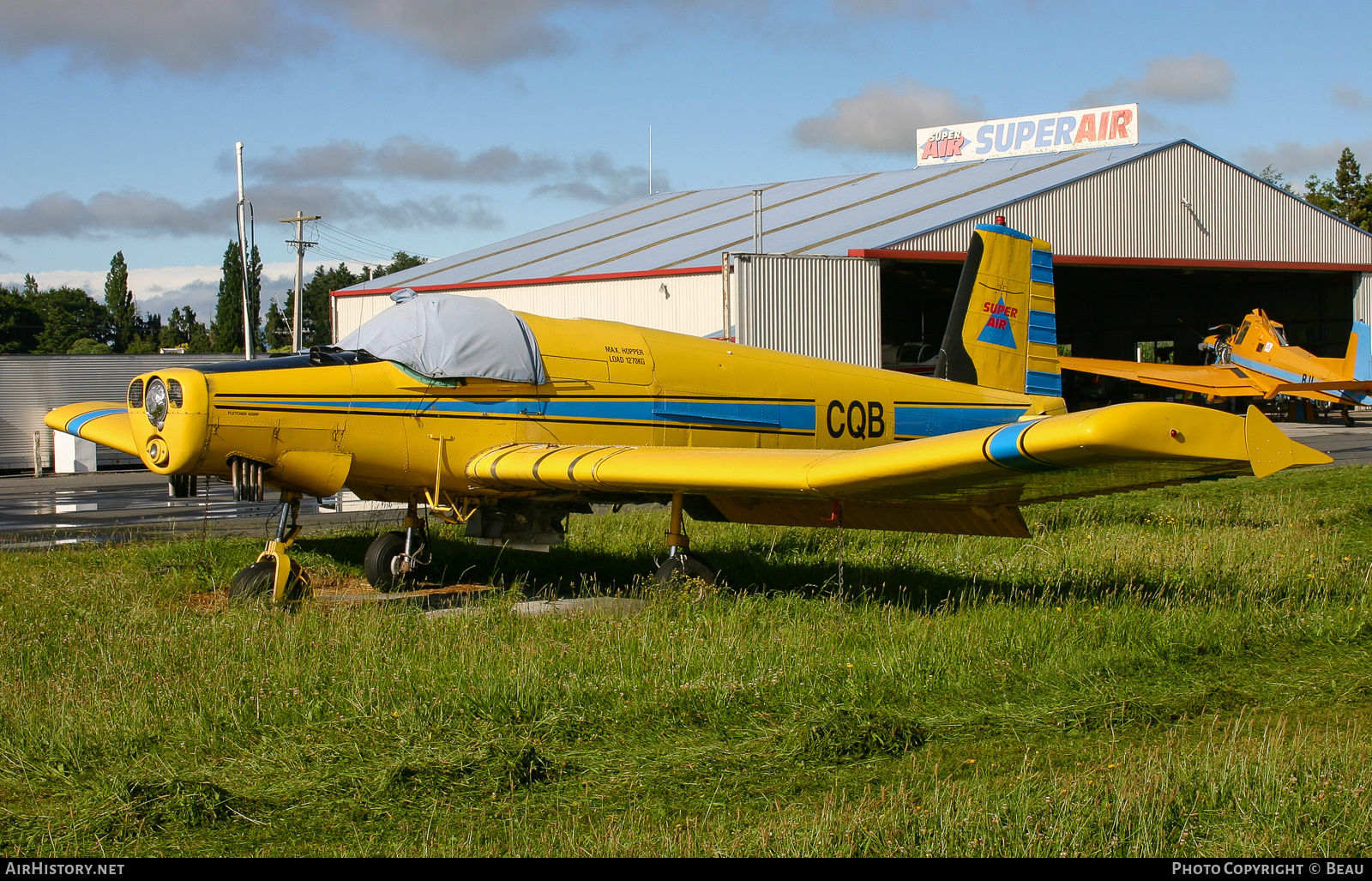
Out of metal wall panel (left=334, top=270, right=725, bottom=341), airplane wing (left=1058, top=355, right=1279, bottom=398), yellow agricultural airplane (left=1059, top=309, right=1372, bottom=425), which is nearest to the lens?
metal wall panel (left=334, top=270, right=725, bottom=341)

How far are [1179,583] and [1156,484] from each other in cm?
236

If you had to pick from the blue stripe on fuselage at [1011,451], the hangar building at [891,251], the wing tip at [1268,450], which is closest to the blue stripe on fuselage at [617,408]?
the blue stripe on fuselage at [1011,451]

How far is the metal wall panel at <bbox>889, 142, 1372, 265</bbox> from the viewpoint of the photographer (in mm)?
29125

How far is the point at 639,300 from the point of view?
25500mm

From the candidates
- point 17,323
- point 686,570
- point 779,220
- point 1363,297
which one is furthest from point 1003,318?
point 17,323

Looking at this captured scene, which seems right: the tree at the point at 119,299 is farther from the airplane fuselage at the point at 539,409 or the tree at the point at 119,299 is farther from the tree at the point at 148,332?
the airplane fuselage at the point at 539,409

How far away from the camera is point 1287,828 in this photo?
3852 millimetres

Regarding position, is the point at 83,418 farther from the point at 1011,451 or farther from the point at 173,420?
the point at 1011,451

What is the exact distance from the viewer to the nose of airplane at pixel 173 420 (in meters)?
7.67

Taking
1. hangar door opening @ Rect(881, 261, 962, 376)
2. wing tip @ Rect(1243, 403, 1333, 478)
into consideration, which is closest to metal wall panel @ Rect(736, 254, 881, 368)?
hangar door opening @ Rect(881, 261, 962, 376)

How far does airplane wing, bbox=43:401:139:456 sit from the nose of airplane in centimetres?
194

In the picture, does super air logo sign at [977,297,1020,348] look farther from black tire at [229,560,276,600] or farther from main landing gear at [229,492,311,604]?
black tire at [229,560,276,600]

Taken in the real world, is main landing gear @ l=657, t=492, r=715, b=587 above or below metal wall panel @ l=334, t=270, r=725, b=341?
below

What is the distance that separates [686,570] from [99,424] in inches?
242
